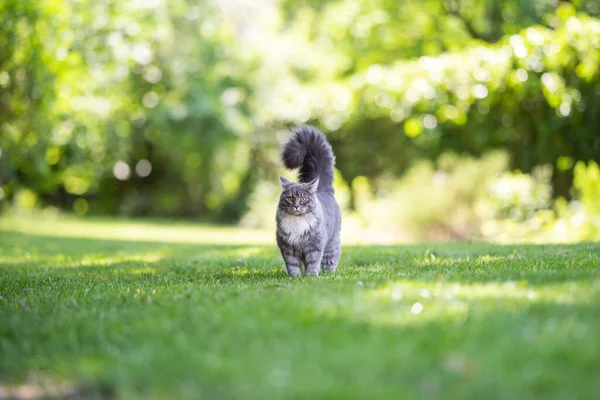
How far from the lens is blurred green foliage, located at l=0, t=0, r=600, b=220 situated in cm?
1398

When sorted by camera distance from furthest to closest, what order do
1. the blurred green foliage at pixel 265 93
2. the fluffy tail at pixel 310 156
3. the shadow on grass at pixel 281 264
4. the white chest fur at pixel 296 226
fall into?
the blurred green foliage at pixel 265 93 < the fluffy tail at pixel 310 156 < the white chest fur at pixel 296 226 < the shadow on grass at pixel 281 264

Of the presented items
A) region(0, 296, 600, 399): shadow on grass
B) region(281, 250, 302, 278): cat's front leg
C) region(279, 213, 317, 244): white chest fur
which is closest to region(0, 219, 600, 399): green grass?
Result: region(0, 296, 600, 399): shadow on grass

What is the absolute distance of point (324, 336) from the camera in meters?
3.91

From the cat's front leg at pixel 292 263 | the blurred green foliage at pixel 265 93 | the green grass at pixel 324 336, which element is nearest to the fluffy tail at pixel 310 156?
the cat's front leg at pixel 292 263

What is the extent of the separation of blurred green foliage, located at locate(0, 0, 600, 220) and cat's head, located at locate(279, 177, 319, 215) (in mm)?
7843

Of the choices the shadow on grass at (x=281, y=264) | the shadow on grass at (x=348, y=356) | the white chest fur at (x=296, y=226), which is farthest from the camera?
the white chest fur at (x=296, y=226)

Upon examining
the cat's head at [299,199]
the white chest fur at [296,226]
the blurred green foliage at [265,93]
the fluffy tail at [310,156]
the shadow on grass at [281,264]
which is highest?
the blurred green foliage at [265,93]

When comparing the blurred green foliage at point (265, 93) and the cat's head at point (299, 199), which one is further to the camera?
the blurred green foliage at point (265, 93)

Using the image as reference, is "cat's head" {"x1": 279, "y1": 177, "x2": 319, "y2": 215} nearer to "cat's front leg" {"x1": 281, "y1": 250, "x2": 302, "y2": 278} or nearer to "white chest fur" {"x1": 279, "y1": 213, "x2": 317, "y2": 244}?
"white chest fur" {"x1": 279, "y1": 213, "x2": 317, "y2": 244}

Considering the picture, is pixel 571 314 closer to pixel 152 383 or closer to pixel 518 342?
pixel 518 342

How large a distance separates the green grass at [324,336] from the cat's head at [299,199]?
77 centimetres

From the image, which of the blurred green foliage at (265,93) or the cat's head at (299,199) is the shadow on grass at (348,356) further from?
the blurred green foliage at (265,93)

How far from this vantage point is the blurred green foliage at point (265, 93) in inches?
550

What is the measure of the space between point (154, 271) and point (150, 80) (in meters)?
18.1
